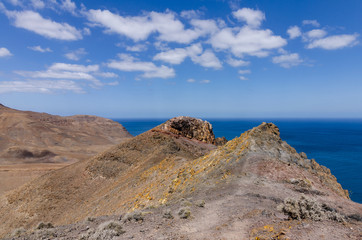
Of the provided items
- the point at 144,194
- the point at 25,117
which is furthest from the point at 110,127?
the point at 144,194

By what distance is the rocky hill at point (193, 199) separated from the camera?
8156 mm

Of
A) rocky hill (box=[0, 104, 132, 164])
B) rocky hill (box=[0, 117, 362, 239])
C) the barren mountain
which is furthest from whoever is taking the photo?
rocky hill (box=[0, 104, 132, 164])

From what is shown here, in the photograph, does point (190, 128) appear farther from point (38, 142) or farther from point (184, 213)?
point (38, 142)

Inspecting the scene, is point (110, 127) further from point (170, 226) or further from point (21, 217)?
point (170, 226)

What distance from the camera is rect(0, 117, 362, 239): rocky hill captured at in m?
8.16

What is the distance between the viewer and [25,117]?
99.6 metres

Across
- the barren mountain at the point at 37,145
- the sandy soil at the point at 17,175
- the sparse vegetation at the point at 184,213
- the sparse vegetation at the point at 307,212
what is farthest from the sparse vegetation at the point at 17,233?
the barren mountain at the point at 37,145

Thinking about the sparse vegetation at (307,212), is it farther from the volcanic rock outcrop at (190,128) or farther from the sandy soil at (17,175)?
the sandy soil at (17,175)

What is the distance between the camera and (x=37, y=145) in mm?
82625

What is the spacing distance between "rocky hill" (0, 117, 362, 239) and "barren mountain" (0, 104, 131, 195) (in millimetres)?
22182

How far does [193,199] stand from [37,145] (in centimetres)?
8839

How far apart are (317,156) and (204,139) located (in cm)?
6107

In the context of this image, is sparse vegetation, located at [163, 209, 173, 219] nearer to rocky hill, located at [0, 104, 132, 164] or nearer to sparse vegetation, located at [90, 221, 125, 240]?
sparse vegetation, located at [90, 221, 125, 240]

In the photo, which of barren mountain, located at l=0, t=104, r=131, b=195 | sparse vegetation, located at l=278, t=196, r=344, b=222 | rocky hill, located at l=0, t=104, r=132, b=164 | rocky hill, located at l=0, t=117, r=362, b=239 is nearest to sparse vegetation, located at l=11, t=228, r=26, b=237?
rocky hill, located at l=0, t=117, r=362, b=239
